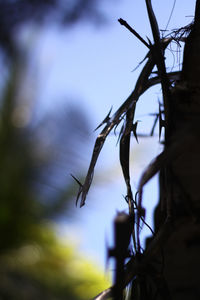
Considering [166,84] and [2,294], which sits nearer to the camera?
[166,84]

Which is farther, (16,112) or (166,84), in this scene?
(16,112)

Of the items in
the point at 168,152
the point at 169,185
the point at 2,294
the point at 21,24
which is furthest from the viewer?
the point at 2,294

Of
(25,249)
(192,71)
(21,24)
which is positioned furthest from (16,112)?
(192,71)

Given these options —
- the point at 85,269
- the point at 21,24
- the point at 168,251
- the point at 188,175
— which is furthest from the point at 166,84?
the point at 85,269

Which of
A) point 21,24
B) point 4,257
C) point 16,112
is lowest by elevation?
point 4,257

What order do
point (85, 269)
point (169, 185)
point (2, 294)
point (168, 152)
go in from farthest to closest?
point (85, 269), point (2, 294), point (169, 185), point (168, 152)

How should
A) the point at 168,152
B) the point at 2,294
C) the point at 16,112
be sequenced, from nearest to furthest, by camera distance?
the point at 168,152 < the point at 2,294 < the point at 16,112

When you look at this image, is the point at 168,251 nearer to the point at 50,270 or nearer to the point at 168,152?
the point at 168,152

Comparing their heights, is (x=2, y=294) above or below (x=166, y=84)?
below

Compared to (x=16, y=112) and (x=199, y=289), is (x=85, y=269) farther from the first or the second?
(x=199, y=289)
